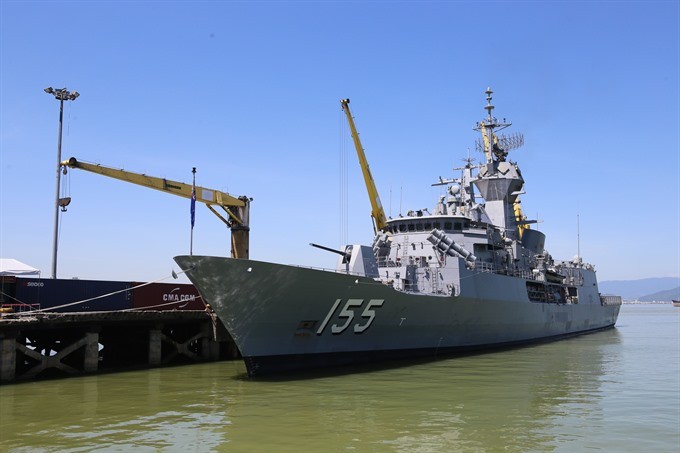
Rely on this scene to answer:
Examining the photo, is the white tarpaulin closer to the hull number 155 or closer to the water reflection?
the water reflection

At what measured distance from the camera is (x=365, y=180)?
29.3 meters

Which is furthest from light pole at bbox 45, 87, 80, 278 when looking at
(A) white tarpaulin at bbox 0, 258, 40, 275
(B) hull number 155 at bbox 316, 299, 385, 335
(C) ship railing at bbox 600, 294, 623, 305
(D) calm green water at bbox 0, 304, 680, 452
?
(C) ship railing at bbox 600, 294, 623, 305

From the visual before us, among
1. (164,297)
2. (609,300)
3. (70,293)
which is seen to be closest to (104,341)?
(70,293)

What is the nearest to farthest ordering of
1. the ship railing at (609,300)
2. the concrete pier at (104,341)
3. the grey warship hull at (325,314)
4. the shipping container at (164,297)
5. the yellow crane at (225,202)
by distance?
1. the grey warship hull at (325,314)
2. the concrete pier at (104,341)
3. the shipping container at (164,297)
4. the yellow crane at (225,202)
5. the ship railing at (609,300)

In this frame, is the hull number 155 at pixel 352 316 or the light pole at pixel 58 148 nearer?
the hull number 155 at pixel 352 316

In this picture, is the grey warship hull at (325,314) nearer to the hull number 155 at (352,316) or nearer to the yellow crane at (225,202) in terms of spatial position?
the hull number 155 at (352,316)

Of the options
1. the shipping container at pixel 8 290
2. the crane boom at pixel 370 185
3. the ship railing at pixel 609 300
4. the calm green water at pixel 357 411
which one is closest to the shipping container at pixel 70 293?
the shipping container at pixel 8 290

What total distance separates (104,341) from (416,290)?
1090cm

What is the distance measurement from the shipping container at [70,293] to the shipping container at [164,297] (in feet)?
1.23

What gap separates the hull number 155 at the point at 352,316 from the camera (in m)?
15.4

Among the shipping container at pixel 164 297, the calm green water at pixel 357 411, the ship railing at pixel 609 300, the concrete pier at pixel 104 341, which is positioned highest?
the shipping container at pixel 164 297

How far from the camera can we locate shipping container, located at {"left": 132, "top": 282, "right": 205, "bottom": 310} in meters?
20.7

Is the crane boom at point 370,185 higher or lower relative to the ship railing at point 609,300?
higher

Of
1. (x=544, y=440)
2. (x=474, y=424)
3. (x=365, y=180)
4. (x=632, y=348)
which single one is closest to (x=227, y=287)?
(x=474, y=424)
